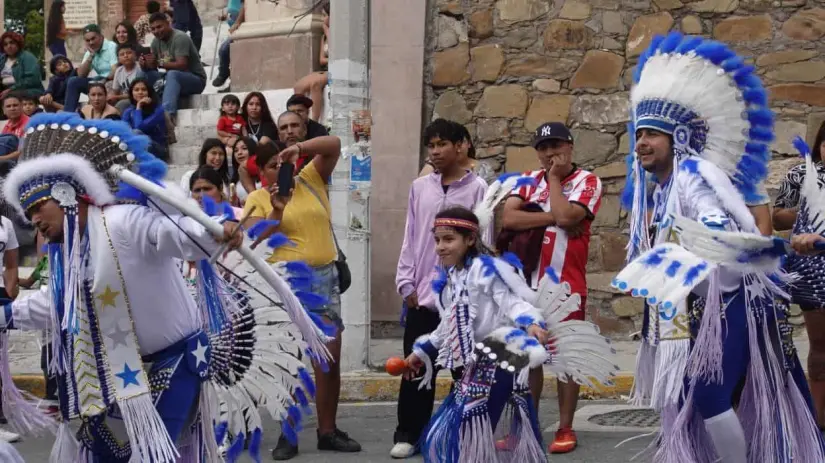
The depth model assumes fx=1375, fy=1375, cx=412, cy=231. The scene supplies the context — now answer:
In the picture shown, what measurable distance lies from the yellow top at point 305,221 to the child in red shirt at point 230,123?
165 inches

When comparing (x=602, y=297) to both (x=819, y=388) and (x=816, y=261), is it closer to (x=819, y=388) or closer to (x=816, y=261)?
(x=819, y=388)

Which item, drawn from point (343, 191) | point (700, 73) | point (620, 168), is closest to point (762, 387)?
point (700, 73)

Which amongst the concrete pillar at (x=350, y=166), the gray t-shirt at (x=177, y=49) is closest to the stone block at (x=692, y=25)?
the concrete pillar at (x=350, y=166)

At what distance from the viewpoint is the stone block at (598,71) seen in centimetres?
1181

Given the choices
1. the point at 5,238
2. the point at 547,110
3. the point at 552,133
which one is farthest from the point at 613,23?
the point at 5,238

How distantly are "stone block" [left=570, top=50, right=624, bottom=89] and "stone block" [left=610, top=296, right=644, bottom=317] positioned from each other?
1.83 metres

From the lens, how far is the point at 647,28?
1178cm

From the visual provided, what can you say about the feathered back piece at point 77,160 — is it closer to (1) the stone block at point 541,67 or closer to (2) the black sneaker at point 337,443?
(2) the black sneaker at point 337,443

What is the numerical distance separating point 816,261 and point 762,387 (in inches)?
28.3

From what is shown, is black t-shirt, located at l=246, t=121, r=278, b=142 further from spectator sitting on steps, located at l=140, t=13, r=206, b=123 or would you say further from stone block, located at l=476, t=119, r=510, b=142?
spectator sitting on steps, located at l=140, t=13, r=206, b=123

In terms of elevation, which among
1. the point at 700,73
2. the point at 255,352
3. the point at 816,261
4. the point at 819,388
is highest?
the point at 700,73

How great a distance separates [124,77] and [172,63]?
531 millimetres

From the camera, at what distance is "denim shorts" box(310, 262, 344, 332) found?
8180 mm

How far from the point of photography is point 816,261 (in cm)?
646
